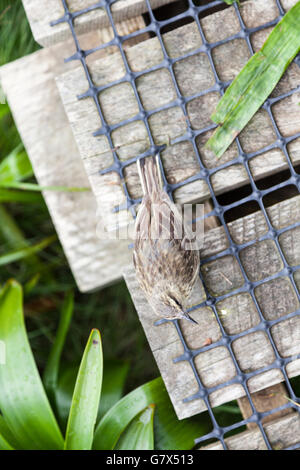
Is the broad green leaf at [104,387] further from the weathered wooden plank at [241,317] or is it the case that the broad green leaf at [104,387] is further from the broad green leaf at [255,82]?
the broad green leaf at [255,82]

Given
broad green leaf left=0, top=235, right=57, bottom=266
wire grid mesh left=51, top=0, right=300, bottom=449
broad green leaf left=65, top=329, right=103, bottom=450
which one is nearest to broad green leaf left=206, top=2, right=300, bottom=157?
wire grid mesh left=51, top=0, right=300, bottom=449

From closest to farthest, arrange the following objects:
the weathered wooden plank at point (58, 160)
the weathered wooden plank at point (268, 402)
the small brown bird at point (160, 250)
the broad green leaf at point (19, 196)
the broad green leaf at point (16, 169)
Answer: the small brown bird at point (160, 250) < the weathered wooden plank at point (268, 402) < the weathered wooden plank at point (58, 160) < the broad green leaf at point (16, 169) < the broad green leaf at point (19, 196)

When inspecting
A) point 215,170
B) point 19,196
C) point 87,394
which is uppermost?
point 19,196

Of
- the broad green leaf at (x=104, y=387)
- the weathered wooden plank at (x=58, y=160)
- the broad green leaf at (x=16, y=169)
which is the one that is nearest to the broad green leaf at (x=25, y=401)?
the broad green leaf at (x=104, y=387)

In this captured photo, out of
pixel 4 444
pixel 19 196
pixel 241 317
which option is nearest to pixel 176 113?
Answer: pixel 241 317

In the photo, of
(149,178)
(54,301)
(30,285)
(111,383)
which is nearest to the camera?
(149,178)

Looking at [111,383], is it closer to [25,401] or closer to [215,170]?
[25,401]
